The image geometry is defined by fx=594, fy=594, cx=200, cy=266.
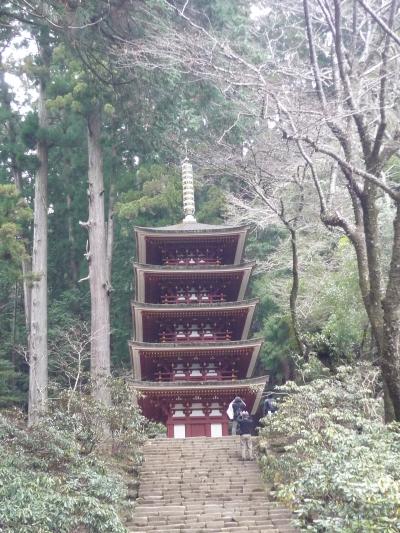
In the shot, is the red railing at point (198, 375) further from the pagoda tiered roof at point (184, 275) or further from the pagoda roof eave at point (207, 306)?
the pagoda tiered roof at point (184, 275)

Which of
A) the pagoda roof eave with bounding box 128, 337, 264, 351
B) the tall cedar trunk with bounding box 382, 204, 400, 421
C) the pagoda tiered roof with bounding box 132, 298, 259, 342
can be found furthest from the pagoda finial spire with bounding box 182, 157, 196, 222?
the tall cedar trunk with bounding box 382, 204, 400, 421

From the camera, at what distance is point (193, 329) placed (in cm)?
1562

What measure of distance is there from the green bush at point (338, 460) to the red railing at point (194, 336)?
4837 mm

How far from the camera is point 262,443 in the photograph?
1045cm

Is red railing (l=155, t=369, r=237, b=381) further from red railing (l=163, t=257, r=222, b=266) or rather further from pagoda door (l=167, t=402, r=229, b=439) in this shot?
red railing (l=163, t=257, r=222, b=266)

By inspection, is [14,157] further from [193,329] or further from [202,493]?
[202,493]

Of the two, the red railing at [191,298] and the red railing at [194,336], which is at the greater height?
the red railing at [191,298]

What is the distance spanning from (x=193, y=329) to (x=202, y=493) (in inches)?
268

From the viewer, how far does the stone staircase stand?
787cm

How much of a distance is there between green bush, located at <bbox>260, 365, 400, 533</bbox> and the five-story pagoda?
3483mm

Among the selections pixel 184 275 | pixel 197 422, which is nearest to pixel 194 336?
pixel 184 275

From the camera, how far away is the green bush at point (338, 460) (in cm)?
534

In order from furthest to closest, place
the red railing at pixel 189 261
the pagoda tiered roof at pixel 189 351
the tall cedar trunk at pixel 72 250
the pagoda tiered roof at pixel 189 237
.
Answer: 1. the tall cedar trunk at pixel 72 250
2. the red railing at pixel 189 261
3. the pagoda tiered roof at pixel 189 237
4. the pagoda tiered roof at pixel 189 351

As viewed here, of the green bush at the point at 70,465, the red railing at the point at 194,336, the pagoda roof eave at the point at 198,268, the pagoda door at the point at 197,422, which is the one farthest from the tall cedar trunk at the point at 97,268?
the green bush at the point at 70,465
